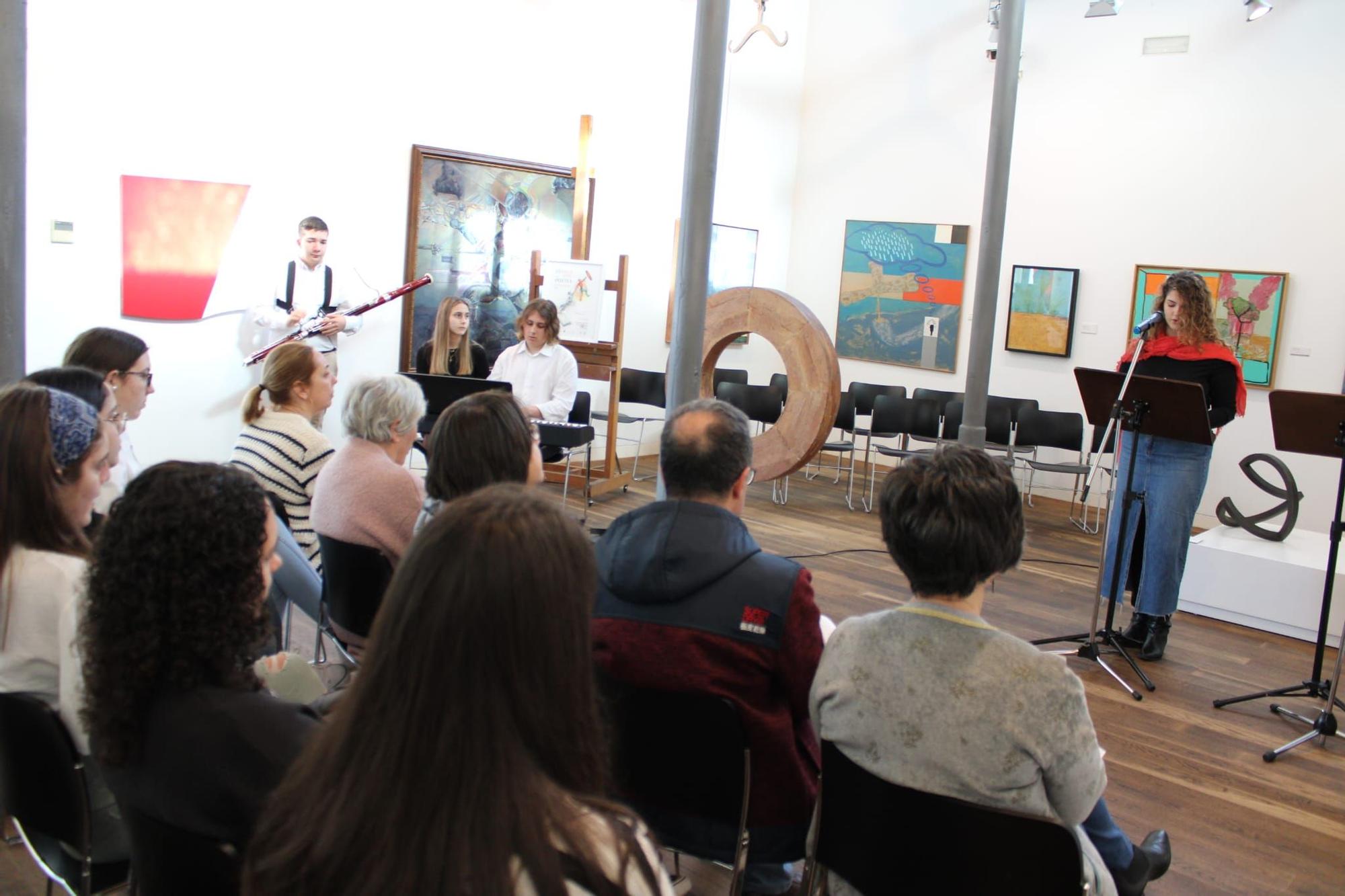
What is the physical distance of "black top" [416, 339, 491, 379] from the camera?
6.22m

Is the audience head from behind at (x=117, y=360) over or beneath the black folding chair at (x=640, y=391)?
over

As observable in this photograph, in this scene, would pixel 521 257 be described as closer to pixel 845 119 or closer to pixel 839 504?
pixel 839 504

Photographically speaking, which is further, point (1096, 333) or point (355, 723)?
point (1096, 333)

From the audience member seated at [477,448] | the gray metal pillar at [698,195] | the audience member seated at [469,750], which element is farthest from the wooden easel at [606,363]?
the audience member seated at [469,750]

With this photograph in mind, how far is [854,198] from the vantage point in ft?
31.0

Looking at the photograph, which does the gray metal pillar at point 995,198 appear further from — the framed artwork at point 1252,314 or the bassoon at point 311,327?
the bassoon at point 311,327

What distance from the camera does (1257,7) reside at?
7020mm

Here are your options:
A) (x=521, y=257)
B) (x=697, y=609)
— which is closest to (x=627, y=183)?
(x=521, y=257)

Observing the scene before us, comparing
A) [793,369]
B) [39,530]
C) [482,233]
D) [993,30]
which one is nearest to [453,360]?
[482,233]

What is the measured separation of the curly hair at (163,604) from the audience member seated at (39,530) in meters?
0.43

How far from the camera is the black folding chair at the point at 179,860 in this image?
1.29 metres

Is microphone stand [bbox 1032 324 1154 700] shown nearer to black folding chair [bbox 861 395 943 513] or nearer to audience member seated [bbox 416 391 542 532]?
audience member seated [bbox 416 391 542 532]

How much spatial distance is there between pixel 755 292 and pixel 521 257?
7.06 ft

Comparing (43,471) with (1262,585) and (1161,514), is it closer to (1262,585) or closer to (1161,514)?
(1161,514)
